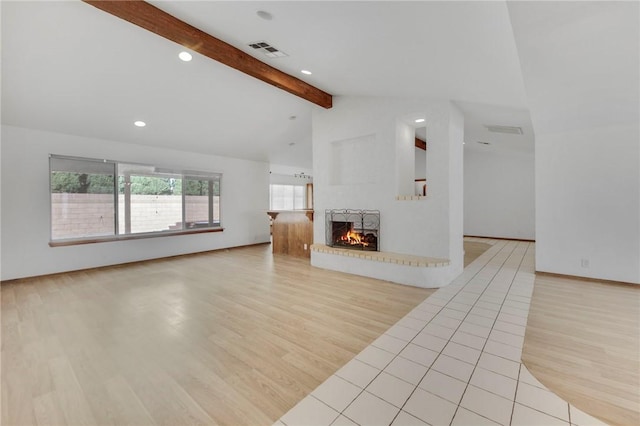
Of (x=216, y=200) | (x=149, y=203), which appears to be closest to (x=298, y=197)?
(x=216, y=200)

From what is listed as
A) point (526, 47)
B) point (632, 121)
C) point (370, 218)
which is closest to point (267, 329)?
point (370, 218)

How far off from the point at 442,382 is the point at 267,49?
3975 millimetres

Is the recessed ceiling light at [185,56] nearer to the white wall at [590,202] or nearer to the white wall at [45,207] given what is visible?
the white wall at [45,207]

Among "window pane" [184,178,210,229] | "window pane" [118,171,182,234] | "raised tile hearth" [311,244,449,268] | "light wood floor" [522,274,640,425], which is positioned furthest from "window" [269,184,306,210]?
"light wood floor" [522,274,640,425]

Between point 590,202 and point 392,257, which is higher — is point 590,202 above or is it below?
above

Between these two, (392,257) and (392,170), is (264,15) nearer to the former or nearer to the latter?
(392,170)

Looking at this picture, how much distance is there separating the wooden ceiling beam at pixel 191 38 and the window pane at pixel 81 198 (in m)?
3.70

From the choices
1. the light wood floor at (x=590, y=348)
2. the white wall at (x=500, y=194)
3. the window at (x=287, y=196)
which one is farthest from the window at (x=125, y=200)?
the white wall at (x=500, y=194)

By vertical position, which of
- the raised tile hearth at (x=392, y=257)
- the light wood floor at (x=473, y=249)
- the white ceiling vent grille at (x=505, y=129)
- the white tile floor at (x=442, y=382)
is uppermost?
the white ceiling vent grille at (x=505, y=129)

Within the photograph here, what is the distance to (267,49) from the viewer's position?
3447 millimetres

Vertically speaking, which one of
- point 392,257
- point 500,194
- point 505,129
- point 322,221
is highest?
point 505,129

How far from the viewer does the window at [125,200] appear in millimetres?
4988

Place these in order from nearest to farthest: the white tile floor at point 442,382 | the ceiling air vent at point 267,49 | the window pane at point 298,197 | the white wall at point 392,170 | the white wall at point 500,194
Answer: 1. the white tile floor at point 442,382
2. the ceiling air vent at point 267,49
3. the white wall at point 392,170
4. the white wall at point 500,194
5. the window pane at point 298,197

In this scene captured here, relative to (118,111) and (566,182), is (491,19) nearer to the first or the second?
(566,182)
